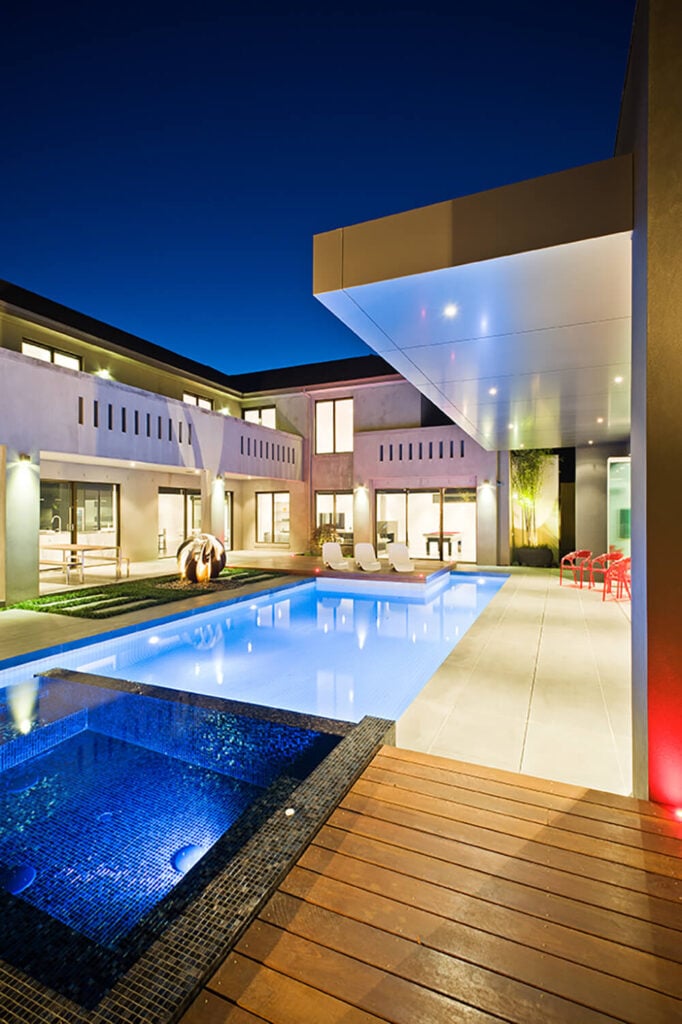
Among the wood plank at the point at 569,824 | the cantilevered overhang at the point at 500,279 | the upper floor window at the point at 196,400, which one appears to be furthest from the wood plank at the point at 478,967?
the upper floor window at the point at 196,400

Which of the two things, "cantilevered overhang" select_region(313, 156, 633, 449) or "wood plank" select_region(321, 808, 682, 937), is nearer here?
"wood plank" select_region(321, 808, 682, 937)

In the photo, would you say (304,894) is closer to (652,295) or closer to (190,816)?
(190,816)

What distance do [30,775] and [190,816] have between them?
4.49 ft

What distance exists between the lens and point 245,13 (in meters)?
8.29

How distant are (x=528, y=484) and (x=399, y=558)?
17.2ft

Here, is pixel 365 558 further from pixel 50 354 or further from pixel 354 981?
pixel 354 981

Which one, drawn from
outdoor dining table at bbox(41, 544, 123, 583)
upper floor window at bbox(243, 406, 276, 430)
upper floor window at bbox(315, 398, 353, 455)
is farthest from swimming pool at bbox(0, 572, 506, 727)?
upper floor window at bbox(243, 406, 276, 430)

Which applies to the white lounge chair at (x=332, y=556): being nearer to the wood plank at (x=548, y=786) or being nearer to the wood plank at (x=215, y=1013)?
the wood plank at (x=548, y=786)

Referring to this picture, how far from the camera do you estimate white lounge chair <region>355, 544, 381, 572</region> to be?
12547mm

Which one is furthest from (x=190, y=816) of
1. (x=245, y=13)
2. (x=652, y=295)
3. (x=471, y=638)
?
(x=245, y=13)

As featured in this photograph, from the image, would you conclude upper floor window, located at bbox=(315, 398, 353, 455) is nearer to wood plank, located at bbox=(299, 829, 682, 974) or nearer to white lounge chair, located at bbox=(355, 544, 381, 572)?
white lounge chair, located at bbox=(355, 544, 381, 572)

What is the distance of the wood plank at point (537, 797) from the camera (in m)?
2.42

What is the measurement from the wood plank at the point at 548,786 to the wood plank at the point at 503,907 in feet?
2.56

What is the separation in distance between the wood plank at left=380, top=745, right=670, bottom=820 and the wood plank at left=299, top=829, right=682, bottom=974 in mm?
780
